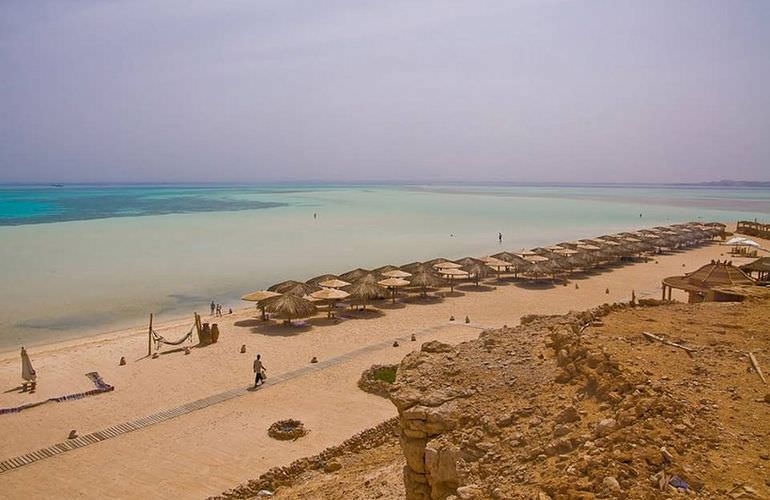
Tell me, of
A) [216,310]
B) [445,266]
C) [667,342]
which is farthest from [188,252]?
[667,342]

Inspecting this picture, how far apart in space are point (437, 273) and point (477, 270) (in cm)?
195

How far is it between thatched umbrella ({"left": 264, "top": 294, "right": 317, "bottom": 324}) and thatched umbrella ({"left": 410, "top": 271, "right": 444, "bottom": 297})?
5075mm

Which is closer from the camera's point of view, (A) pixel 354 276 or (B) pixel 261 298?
(B) pixel 261 298

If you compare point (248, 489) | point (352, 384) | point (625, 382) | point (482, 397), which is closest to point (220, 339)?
point (352, 384)

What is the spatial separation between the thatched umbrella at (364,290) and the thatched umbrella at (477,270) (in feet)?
17.8

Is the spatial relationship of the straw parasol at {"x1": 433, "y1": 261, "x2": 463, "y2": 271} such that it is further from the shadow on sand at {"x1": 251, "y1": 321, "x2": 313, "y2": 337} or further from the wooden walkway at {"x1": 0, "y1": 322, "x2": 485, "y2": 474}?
the wooden walkway at {"x1": 0, "y1": 322, "x2": 485, "y2": 474}

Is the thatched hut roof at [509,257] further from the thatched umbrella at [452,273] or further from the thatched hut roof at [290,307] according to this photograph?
the thatched hut roof at [290,307]

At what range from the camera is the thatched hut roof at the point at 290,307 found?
1794cm

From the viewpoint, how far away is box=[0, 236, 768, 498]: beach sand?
8.77 metres

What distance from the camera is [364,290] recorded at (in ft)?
65.6

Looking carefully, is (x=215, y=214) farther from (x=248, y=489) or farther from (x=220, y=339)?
(x=248, y=489)

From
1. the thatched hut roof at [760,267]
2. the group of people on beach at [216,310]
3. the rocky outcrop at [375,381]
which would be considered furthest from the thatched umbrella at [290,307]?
the thatched hut roof at [760,267]

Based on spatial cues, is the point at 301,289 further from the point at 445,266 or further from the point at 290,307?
the point at 445,266

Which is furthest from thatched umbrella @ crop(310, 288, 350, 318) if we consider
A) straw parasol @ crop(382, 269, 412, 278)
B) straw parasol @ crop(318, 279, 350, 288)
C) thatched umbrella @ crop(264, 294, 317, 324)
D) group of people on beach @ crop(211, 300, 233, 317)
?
group of people on beach @ crop(211, 300, 233, 317)
